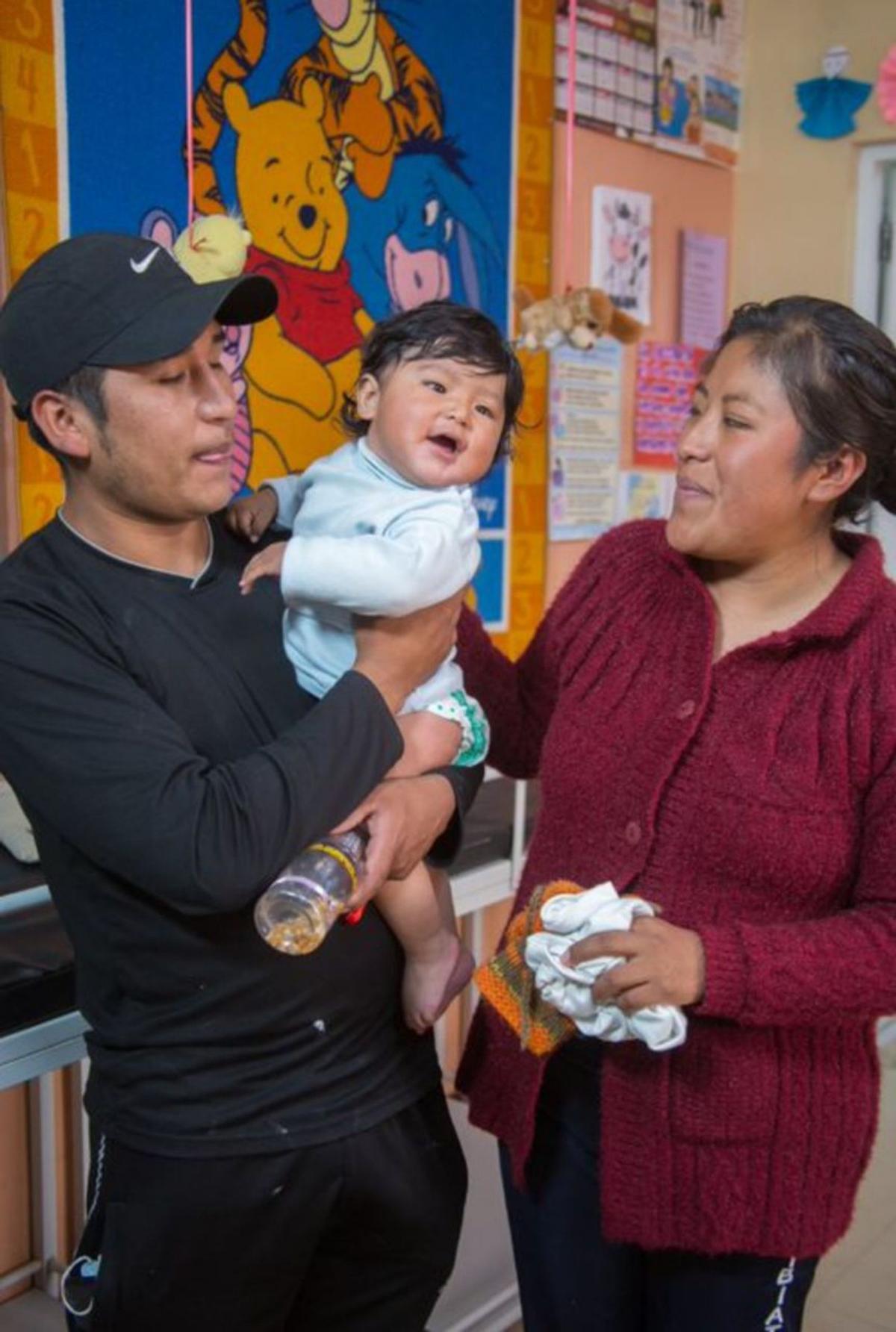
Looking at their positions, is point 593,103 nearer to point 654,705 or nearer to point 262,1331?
point 654,705

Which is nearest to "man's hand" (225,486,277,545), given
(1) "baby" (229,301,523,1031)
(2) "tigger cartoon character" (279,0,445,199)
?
(1) "baby" (229,301,523,1031)

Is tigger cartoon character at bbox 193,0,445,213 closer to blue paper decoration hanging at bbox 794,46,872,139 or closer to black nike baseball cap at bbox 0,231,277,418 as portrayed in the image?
black nike baseball cap at bbox 0,231,277,418

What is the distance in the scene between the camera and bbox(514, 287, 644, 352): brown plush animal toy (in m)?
2.28

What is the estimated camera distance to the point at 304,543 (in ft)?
4.00

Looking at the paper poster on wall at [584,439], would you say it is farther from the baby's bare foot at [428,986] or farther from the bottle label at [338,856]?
the bottle label at [338,856]

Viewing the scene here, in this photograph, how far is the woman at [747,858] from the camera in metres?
1.24

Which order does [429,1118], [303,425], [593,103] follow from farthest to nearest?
[593,103] → [303,425] → [429,1118]

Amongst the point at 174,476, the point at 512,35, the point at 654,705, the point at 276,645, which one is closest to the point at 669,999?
the point at 654,705

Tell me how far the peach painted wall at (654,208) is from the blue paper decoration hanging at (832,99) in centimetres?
25

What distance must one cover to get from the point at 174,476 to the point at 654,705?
55 cm

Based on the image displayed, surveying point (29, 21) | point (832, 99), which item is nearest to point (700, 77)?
point (832, 99)

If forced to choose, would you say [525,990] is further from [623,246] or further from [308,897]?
[623,246]

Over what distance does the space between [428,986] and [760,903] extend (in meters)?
0.35

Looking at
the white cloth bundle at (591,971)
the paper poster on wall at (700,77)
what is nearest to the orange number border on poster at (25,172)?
the white cloth bundle at (591,971)
